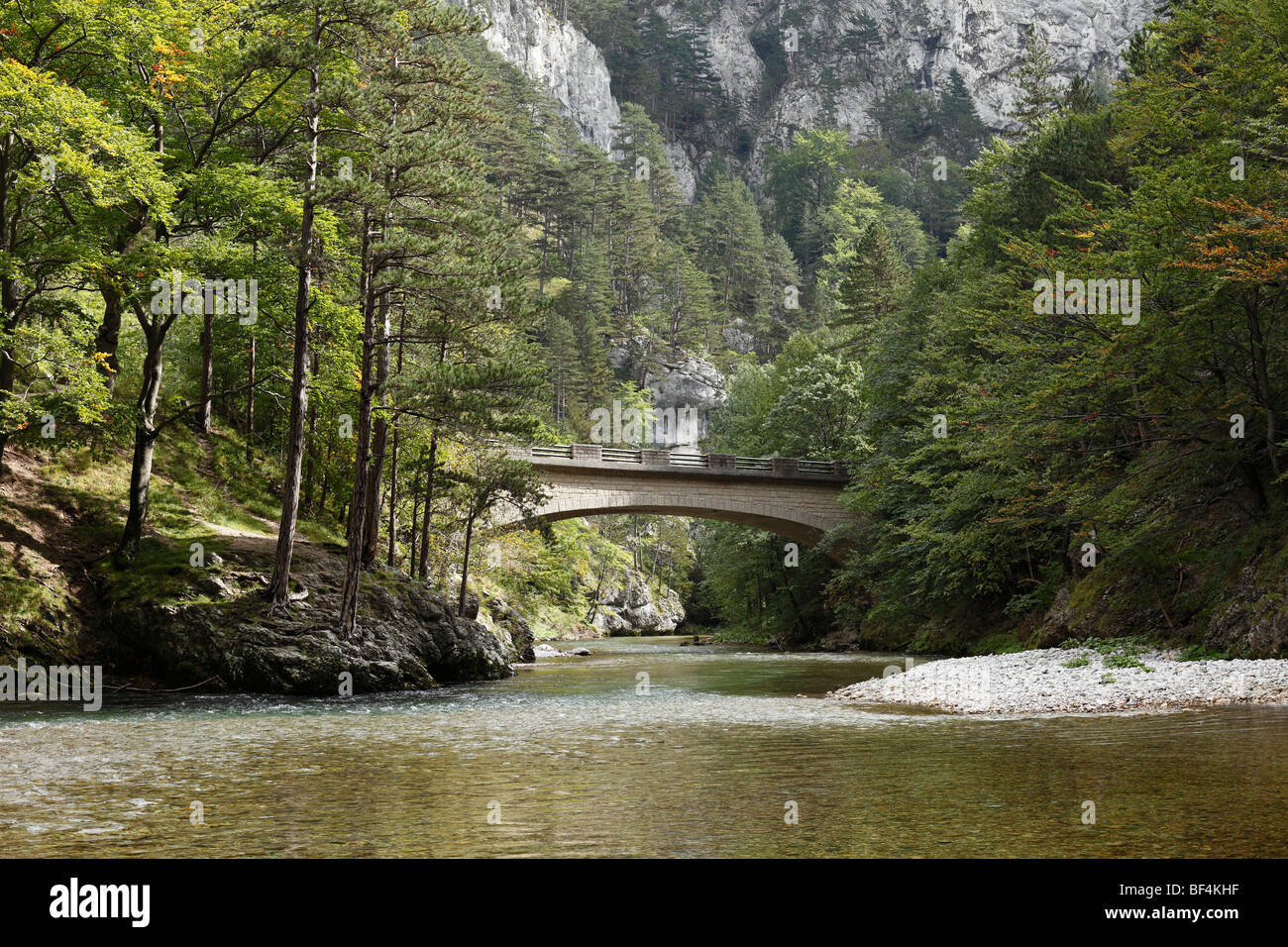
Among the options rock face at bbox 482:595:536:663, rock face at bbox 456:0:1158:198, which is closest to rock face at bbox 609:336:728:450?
rock face at bbox 456:0:1158:198

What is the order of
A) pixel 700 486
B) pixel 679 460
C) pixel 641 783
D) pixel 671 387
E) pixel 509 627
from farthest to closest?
pixel 671 387 < pixel 700 486 < pixel 679 460 < pixel 509 627 < pixel 641 783

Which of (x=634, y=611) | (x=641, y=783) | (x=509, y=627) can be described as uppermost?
Answer: (x=641, y=783)

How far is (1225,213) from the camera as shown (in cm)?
1817

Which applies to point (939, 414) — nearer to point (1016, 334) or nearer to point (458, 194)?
point (1016, 334)

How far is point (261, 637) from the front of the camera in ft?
67.7

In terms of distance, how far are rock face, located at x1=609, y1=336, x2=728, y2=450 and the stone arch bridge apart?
45.9m

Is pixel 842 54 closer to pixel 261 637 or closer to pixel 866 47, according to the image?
pixel 866 47

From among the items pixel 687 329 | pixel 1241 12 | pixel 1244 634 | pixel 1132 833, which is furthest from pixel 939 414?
pixel 687 329

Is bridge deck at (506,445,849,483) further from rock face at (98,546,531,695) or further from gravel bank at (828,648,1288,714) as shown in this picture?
gravel bank at (828,648,1288,714)

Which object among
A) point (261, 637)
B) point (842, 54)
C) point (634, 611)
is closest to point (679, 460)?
point (261, 637)

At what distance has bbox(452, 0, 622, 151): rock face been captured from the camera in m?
120

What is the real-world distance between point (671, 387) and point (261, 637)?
73.3 metres

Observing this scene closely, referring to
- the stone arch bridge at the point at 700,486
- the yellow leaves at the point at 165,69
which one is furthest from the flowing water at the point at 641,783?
the stone arch bridge at the point at 700,486

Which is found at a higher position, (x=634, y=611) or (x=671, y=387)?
(x=671, y=387)
